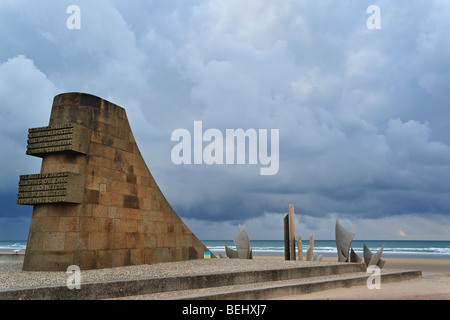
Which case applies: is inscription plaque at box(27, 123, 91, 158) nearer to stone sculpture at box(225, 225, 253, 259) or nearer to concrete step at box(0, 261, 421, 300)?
concrete step at box(0, 261, 421, 300)

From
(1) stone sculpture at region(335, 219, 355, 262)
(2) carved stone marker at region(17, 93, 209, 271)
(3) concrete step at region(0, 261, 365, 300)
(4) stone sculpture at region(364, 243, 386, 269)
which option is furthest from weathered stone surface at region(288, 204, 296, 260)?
(2) carved stone marker at region(17, 93, 209, 271)

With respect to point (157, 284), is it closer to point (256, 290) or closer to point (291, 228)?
point (256, 290)

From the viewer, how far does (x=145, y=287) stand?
25.8ft

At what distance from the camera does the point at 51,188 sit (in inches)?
400

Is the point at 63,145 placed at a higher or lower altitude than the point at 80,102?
lower

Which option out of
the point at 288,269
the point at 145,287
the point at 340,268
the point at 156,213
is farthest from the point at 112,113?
the point at 340,268

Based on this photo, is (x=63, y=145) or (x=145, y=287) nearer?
(x=145, y=287)

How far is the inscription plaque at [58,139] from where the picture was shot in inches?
412

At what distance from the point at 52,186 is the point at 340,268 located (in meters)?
8.95

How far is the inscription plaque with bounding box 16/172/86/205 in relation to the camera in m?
10.0
